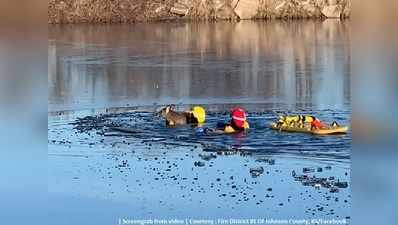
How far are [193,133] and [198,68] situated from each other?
547 cm

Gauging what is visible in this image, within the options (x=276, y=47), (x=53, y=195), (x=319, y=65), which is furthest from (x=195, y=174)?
(x=276, y=47)

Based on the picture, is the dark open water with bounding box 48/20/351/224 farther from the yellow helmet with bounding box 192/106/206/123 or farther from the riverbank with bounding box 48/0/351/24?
the riverbank with bounding box 48/0/351/24

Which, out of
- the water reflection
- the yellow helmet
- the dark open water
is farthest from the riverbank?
the yellow helmet

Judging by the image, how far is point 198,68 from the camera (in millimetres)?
13281

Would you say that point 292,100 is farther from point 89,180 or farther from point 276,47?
point 276,47

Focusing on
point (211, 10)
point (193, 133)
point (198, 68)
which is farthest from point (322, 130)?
point (211, 10)

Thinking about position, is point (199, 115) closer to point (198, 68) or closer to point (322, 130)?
point (322, 130)

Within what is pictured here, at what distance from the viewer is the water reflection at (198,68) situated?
1008 centimetres

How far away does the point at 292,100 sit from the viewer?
385 inches

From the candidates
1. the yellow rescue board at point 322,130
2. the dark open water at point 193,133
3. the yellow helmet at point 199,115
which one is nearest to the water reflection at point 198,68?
the dark open water at point 193,133

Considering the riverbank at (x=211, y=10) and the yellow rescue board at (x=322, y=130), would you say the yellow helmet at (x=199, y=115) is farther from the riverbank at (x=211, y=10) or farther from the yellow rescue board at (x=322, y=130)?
the riverbank at (x=211, y=10)

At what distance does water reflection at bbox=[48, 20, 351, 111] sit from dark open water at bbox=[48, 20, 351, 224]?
0.10 ft

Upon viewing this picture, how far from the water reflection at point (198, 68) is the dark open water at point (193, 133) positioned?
3cm

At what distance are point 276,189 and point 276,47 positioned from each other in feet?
40.6
